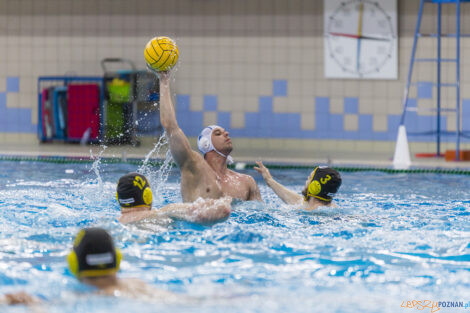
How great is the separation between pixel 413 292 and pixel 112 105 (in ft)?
29.2

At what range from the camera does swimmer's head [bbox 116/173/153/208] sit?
3932 millimetres

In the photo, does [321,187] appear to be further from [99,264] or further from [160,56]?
[99,264]

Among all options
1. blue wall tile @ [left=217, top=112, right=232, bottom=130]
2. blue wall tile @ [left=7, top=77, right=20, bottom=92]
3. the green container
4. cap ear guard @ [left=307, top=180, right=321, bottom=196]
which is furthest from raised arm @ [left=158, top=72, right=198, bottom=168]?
blue wall tile @ [left=7, top=77, right=20, bottom=92]

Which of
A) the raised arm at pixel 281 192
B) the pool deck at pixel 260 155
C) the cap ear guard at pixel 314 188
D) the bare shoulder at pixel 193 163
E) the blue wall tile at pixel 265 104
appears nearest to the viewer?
the bare shoulder at pixel 193 163

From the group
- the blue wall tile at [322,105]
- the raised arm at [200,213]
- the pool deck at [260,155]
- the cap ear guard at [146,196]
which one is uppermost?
the blue wall tile at [322,105]

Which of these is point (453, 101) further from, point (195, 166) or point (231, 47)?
point (195, 166)

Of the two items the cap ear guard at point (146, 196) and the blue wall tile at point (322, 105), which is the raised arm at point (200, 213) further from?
the blue wall tile at point (322, 105)

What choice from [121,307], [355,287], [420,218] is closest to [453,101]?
[420,218]

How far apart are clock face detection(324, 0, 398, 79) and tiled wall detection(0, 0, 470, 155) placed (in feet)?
0.54

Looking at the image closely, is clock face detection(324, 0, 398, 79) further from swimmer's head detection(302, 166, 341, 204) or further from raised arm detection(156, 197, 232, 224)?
raised arm detection(156, 197, 232, 224)

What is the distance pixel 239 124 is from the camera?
11586mm

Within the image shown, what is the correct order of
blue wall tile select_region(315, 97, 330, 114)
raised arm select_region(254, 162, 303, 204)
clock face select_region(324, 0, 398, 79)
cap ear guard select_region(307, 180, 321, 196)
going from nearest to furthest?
1. cap ear guard select_region(307, 180, 321, 196)
2. raised arm select_region(254, 162, 303, 204)
3. clock face select_region(324, 0, 398, 79)
4. blue wall tile select_region(315, 97, 330, 114)

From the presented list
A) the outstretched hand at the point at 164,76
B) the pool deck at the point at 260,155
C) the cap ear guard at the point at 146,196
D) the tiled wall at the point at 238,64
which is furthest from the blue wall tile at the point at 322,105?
the cap ear guard at the point at 146,196

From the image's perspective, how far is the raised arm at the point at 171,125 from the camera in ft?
14.3
